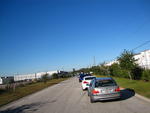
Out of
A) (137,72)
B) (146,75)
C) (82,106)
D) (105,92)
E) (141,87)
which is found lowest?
(82,106)

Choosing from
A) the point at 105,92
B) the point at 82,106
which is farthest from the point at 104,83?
the point at 82,106

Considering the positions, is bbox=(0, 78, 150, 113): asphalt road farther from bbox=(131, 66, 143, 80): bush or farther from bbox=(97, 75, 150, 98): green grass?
bbox=(131, 66, 143, 80): bush

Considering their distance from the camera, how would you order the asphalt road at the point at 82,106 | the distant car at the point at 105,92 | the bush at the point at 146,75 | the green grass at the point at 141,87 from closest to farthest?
1. the asphalt road at the point at 82,106
2. the distant car at the point at 105,92
3. the green grass at the point at 141,87
4. the bush at the point at 146,75

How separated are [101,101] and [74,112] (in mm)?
3003

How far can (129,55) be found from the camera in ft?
90.9

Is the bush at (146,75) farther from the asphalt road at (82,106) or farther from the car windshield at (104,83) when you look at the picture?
the car windshield at (104,83)

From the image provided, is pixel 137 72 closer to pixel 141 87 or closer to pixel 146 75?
pixel 146 75

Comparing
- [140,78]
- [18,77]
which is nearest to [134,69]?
[140,78]

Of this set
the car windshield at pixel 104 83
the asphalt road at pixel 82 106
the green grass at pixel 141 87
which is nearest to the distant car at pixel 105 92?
the car windshield at pixel 104 83

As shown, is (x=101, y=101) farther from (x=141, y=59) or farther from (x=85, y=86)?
(x=141, y=59)

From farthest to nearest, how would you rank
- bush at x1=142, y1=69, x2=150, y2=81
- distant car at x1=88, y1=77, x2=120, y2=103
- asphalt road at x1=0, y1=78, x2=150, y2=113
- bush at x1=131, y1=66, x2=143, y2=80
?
1. bush at x1=131, y1=66, x2=143, y2=80
2. bush at x1=142, y1=69, x2=150, y2=81
3. distant car at x1=88, y1=77, x2=120, y2=103
4. asphalt road at x1=0, y1=78, x2=150, y2=113

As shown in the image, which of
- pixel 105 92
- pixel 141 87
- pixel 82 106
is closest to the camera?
pixel 82 106

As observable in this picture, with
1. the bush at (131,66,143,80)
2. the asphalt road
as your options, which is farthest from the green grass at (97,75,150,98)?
the bush at (131,66,143,80)

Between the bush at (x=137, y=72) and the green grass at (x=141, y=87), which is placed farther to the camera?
the bush at (x=137, y=72)
